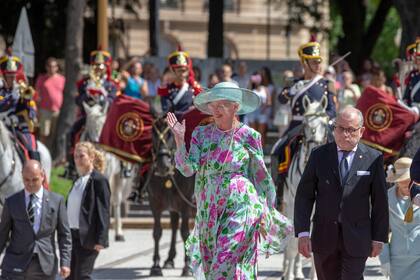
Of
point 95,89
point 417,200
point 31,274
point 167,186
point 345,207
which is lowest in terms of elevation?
point 167,186

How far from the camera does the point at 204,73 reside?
28.0 metres

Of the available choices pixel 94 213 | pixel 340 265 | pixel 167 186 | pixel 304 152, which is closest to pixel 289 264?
pixel 304 152

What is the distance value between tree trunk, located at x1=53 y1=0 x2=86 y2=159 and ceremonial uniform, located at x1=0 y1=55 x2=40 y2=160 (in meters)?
10.6

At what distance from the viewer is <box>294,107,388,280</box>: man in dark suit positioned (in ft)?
34.6

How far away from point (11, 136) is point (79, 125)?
3.53 m

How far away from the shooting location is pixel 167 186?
17141mm

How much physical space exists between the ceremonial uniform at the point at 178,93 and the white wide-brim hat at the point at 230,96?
5669 mm

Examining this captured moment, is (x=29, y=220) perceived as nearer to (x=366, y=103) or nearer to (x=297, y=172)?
(x=297, y=172)

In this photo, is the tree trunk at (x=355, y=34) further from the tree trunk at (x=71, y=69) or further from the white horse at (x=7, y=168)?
the white horse at (x=7, y=168)

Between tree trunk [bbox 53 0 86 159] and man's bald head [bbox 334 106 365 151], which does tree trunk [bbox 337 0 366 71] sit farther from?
man's bald head [bbox 334 106 365 151]

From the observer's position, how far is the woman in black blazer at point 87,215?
13.0m

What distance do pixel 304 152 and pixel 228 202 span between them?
→ 462 cm

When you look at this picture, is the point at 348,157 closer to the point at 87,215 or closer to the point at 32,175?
the point at 32,175

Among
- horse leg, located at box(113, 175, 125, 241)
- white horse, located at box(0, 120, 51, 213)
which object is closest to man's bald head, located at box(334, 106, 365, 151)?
white horse, located at box(0, 120, 51, 213)
